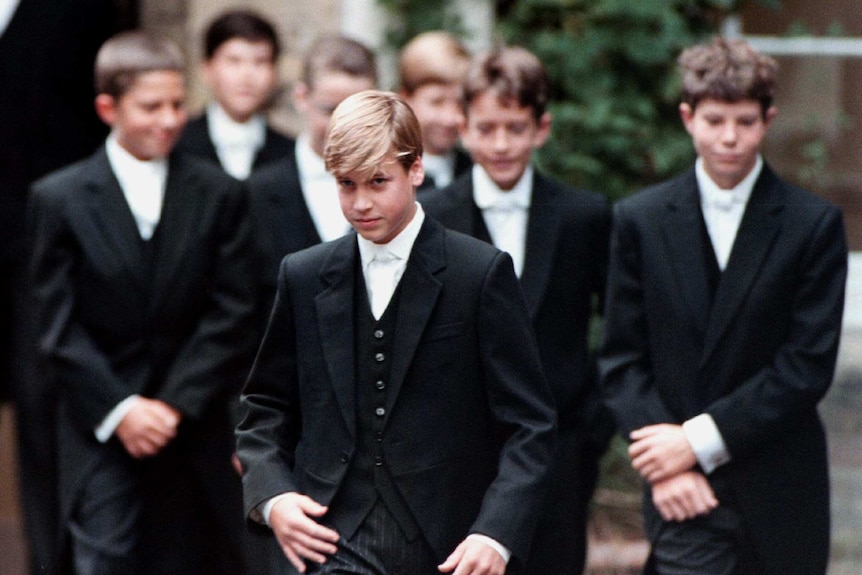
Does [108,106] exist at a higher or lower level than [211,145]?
higher

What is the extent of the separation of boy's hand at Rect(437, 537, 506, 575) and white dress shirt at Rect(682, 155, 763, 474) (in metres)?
1.10

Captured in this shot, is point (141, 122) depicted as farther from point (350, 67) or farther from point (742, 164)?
point (742, 164)

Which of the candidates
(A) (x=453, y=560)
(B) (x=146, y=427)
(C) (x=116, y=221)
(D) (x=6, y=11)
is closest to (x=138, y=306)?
(C) (x=116, y=221)

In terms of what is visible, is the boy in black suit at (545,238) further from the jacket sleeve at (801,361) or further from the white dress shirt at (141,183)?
the white dress shirt at (141,183)

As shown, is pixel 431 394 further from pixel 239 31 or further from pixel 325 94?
pixel 239 31

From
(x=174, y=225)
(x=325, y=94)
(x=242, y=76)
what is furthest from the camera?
(x=242, y=76)

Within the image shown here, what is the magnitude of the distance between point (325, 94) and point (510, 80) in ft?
A: 3.46

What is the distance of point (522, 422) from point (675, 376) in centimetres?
102

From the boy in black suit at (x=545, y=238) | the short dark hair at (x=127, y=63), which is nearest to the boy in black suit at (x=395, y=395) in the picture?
the boy in black suit at (x=545, y=238)

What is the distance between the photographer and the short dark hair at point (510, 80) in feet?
17.5

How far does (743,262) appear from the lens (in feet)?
15.4

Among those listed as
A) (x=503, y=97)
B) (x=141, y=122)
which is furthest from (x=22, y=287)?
(x=503, y=97)

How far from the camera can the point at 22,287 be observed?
23.2ft

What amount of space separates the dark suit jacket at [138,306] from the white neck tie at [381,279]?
67.3 inches
